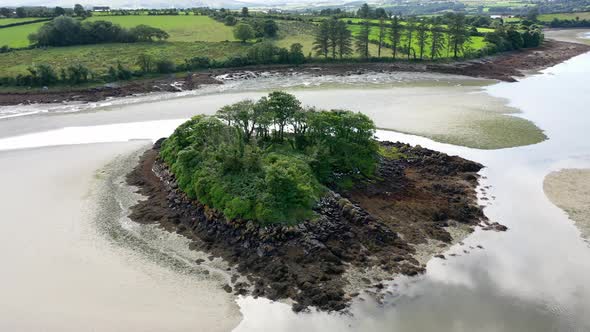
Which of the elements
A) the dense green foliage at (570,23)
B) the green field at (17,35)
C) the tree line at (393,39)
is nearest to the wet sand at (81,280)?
the tree line at (393,39)

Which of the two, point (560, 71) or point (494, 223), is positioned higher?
point (560, 71)

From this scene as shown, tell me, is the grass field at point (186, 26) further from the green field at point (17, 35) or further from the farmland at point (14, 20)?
the farmland at point (14, 20)

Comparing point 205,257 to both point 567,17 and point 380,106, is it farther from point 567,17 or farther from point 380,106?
point 567,17

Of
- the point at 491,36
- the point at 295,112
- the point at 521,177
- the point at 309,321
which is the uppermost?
the point at 491,36

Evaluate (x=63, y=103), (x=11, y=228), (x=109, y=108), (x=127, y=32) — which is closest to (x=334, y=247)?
(x=11, y=228)

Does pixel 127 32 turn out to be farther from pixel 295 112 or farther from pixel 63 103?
pixel 295 112
